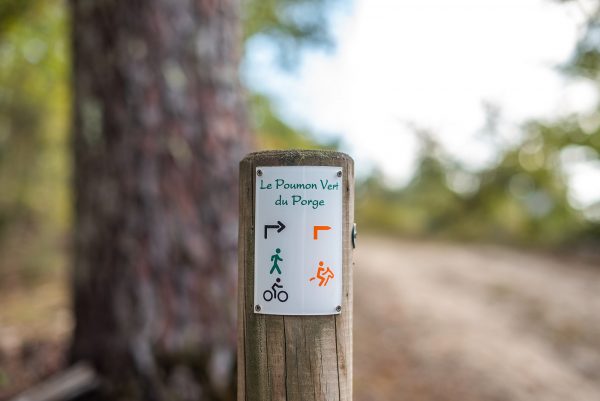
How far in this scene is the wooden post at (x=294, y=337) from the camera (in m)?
1.98

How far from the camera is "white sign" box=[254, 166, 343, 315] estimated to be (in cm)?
195

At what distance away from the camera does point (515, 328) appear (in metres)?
7.78

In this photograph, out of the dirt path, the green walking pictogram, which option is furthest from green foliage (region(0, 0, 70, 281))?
the green walking pictogram

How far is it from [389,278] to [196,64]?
6.83m

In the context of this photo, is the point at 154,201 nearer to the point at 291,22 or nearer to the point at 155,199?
the point at 155,199

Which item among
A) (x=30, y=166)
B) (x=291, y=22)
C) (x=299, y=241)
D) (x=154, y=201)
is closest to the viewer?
(x=299, y=241)

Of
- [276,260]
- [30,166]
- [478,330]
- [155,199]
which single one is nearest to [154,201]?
[155,199]

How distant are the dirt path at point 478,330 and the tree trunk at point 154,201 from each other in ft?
6.81

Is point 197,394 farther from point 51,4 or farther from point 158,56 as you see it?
point 51,4

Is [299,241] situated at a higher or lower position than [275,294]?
higher


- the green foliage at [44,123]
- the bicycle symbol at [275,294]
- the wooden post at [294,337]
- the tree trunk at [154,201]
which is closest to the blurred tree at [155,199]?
the tree trunk at [154,201]

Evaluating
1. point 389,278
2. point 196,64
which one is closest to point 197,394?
point 196,64

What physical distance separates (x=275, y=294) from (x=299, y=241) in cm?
20

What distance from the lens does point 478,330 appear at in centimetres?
768
